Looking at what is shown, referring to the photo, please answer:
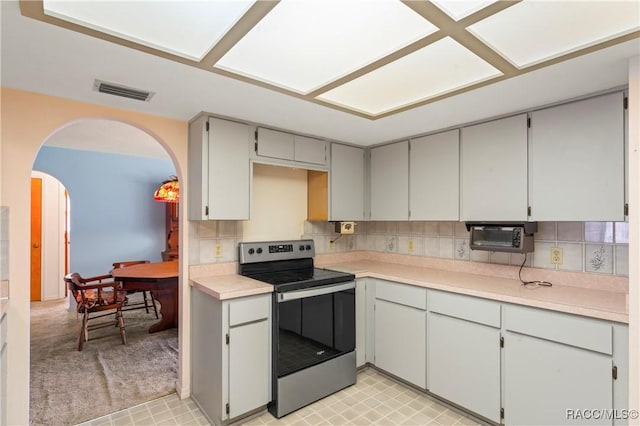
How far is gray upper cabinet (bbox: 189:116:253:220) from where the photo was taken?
232cm

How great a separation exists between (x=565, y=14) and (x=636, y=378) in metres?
1.65

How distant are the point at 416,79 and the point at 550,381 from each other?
6.18 feet

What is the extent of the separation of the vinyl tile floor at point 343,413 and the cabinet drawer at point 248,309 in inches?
27.7

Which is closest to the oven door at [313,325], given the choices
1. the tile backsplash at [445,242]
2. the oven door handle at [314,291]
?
the oven door handle at [314,291]

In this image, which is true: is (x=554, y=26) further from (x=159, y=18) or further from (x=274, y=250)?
(x=274, y=250)

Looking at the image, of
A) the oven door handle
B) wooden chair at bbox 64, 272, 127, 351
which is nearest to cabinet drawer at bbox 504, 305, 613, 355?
the oven door handle

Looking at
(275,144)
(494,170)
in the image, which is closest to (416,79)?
(494,170)

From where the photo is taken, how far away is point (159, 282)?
3615 millimetres

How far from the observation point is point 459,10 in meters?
1.23

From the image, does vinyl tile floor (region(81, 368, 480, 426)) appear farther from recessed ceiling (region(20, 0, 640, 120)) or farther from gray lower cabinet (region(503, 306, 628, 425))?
recessed ceiling (region(20, 0, 640, 120))

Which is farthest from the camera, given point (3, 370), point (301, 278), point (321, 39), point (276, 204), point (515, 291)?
point (276, 204)

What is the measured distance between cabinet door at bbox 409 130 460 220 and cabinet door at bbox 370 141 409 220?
69 mm

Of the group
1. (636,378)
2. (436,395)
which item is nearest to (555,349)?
(636,378)

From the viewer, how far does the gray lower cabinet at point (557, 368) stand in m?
1.64
